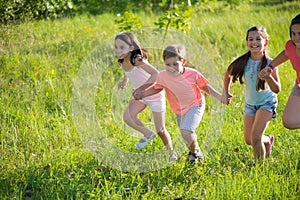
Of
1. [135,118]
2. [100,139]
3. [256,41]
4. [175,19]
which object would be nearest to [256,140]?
[256,41]

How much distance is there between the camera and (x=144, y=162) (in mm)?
3979

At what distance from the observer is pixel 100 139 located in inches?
171

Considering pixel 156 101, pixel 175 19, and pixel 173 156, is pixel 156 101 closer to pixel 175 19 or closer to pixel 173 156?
pixel 173 156

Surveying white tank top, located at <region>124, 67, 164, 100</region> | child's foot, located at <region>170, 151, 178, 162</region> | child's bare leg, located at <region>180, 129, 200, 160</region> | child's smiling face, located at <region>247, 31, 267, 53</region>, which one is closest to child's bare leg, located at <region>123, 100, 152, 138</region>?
white tank top, located at <region>124, 67, 164, 100</region>

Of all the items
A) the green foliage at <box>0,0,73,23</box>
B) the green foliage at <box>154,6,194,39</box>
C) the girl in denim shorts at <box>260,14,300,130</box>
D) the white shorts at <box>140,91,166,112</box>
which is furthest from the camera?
the green foliage at <box>154,6,194,39</box>

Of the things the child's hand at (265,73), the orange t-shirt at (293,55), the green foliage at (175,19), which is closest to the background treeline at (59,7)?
the green foliage at (175,19)

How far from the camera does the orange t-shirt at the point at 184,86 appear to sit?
3850mm

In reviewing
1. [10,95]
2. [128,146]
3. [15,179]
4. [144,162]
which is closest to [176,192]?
[144,162]

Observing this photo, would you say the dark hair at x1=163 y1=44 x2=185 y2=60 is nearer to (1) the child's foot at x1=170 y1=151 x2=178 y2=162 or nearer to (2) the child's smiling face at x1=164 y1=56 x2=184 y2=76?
(2) the child's smiling face at x1=164 y1=56 x2=184 y2=76

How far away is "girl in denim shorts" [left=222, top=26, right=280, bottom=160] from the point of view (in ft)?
12.4

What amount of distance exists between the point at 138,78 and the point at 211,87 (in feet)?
1.95

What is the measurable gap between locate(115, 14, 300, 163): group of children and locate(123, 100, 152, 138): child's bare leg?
0.19 m

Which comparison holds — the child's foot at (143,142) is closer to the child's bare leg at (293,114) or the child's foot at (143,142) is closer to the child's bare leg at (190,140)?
the child's bare leg at (190,140)

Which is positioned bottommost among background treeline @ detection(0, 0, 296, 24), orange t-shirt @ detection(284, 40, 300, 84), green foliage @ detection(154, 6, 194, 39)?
orange t-shirt @ detection(284, 40, 300, 84)
